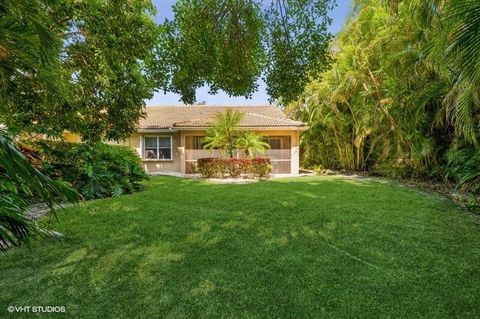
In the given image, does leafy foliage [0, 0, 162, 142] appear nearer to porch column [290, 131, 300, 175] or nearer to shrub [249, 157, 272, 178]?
shrub [249, 157, 272, 178]

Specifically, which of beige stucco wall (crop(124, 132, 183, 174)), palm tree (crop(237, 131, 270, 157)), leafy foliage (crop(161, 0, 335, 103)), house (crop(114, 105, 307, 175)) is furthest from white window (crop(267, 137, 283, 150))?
leafy foliage (crop(161, 0, 335, 103))

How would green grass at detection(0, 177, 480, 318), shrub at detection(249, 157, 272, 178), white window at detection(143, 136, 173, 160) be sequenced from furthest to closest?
white window at detection(143, 136, 173, 160)
shrub at detection(249, 157, 272, 178)
green grass at detection(0, 177, 480, 318)

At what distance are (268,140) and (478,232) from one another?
15.6m

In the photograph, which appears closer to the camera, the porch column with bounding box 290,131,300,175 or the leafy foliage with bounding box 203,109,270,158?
the leafy foliage with bounding box 203,109,270,158

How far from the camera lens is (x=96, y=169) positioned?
32.3 feet

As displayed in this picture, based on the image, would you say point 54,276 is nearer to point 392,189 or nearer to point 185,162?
point 392,189

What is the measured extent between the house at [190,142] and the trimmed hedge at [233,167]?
6.37 feet

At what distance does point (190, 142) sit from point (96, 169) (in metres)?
10.7

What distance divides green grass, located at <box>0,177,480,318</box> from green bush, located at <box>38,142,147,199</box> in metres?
2.09

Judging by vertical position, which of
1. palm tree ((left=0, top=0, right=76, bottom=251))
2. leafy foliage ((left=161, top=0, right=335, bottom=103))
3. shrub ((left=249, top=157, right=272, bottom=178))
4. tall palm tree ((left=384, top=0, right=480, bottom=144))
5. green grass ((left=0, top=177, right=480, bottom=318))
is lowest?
green grass ((left=0, top=177, right=480, bottom=318))

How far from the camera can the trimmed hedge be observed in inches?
649

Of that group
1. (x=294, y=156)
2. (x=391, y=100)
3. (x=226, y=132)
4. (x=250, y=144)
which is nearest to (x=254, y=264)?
(x=391, y=100)

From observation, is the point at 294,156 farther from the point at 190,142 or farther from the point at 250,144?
the point at 190,142

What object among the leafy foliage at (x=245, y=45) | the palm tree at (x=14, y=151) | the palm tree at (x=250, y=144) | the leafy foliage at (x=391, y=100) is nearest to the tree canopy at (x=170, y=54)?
the leafy foliage at (x=245, y=45)
